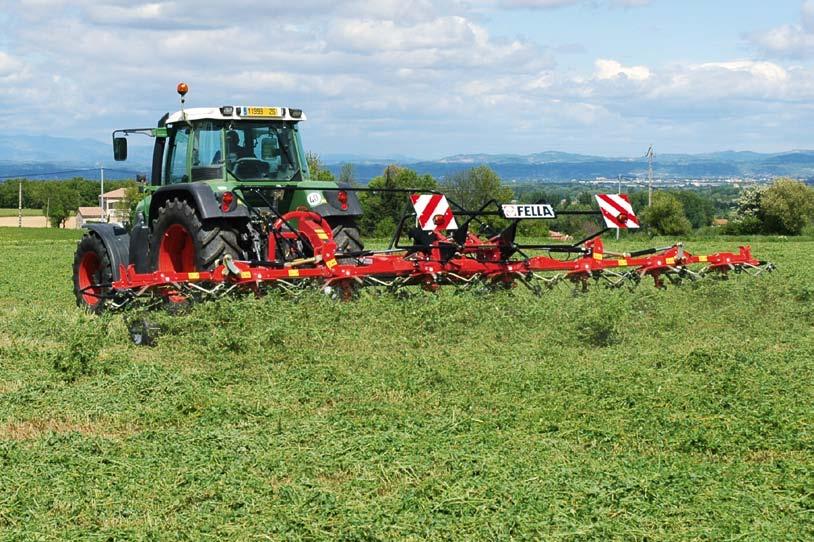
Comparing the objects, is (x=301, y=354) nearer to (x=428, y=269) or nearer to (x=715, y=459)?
(x=428, y=269)

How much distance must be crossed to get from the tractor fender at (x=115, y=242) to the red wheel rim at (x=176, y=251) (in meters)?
0.72

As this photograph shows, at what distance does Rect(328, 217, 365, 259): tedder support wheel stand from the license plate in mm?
1293

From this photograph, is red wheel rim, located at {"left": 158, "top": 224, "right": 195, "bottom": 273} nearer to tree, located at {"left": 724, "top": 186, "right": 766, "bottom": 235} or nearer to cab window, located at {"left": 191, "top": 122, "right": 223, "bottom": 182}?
cab window, located at {"left": 191, "top": 122, "right": 223, "bottom": 182}

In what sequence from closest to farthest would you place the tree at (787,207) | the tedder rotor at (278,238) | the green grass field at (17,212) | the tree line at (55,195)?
the tedder rotor at (278,238), the tree at (787,207), the tree line at (55,195), the green grass field at (17,212)

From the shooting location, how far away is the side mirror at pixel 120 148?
36.3ft

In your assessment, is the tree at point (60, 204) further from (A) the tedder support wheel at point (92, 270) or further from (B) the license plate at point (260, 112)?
(B) the license plate at point (260, 112)

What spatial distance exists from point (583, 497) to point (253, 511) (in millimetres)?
1439

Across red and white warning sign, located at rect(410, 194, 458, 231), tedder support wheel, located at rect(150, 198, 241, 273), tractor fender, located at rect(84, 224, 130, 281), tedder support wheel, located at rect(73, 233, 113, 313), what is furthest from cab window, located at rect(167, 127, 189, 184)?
red and white warning sign, located at rect(410, 194, 458, 231)

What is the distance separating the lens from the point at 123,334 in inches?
361

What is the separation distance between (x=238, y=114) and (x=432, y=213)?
2.32 metres

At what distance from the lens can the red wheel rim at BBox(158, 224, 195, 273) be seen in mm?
10516

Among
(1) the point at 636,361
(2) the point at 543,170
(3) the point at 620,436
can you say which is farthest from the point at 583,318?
(2) the point at 543,170

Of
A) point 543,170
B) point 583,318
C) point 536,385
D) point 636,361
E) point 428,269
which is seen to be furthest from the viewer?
point 543,170

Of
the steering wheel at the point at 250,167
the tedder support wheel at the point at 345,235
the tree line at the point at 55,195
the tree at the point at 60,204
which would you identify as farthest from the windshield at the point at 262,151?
the tree at the point at 60,204
